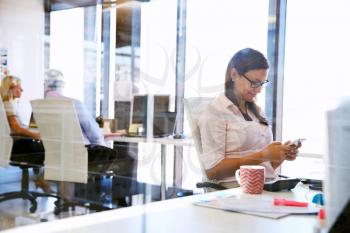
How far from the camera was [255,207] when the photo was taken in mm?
997

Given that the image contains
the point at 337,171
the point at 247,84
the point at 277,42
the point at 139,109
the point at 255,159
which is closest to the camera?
the point at 337,171

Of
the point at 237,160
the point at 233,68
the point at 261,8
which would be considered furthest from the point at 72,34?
the point at 237,160

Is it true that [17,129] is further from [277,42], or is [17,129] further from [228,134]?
[277,42]

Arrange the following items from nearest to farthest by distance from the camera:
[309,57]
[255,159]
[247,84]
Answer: [255,159], [247,84], [309,57]

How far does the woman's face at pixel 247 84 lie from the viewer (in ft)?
6.39

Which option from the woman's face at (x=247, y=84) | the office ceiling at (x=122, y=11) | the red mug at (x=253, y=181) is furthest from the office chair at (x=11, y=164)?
the red mug at (x=253, y=181)

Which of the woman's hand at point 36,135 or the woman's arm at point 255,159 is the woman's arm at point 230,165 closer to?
the woman's arm at point 255,159

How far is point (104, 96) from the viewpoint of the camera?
4.24m

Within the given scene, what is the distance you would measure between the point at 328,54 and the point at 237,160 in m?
1.21

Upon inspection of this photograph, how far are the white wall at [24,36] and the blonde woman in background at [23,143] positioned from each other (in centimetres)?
101

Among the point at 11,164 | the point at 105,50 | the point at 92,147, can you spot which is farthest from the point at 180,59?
the point at 11,164

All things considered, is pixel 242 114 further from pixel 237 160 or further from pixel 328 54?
pixel 328 54

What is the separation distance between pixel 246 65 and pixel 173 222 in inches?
49.6

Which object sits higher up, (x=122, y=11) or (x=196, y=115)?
(x=122, y=11)
